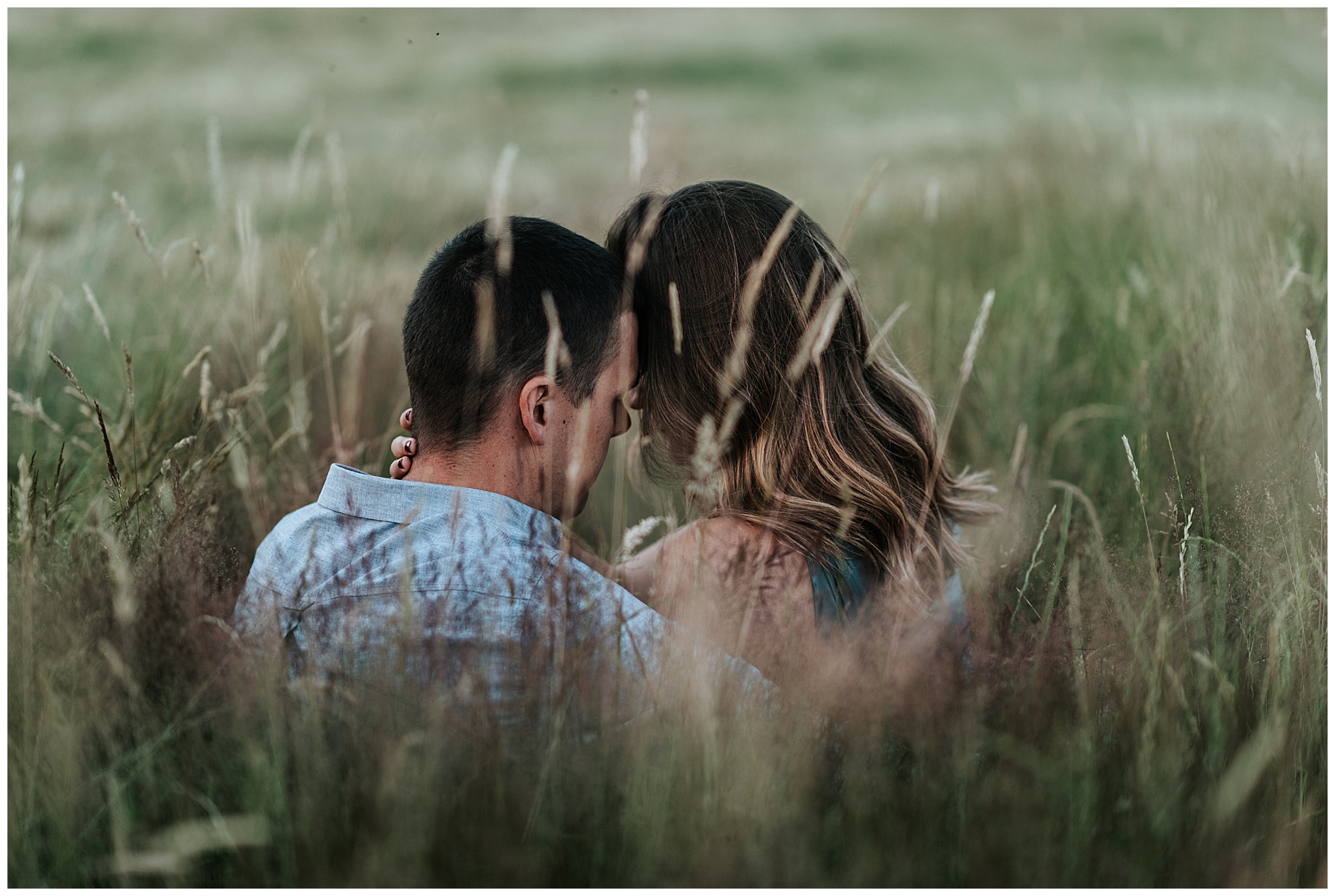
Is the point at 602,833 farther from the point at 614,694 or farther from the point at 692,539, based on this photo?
→ the point at 692,539

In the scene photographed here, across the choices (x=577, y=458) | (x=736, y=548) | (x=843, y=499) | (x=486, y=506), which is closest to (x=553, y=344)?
(x=577, y=458)

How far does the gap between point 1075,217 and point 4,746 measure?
9.88 ft

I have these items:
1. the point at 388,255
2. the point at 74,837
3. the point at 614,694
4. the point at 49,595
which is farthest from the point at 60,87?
the point at 614,694

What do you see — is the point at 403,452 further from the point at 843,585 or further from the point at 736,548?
the point at 843,585

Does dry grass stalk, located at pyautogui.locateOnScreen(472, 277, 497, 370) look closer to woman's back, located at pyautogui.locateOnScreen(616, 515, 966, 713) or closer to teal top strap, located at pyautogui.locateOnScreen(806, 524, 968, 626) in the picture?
woman's back, located at pyautogui.locateOnScreen(616, 515, 966, 713)

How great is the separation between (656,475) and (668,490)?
0.09 metres

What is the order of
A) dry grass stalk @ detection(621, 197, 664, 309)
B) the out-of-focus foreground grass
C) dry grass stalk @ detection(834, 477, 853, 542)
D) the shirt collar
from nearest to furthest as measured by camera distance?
the out-of-focus foreground grass → the shirt collar → dry grass stalk @ detection(621, 197, 664, 309) → dry grass stalk @ detection(834, 477, 853, 542)

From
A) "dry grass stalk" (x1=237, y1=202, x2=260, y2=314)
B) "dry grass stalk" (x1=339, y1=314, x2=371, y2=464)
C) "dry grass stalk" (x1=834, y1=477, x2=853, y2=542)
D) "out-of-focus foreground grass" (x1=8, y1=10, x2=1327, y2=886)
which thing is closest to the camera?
"out-of-focus foreground grass" (x1=8, y1=10, x2=1327, y2=886)

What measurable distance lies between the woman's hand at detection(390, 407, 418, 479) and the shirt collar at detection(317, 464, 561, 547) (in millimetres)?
207

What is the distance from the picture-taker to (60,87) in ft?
11.2

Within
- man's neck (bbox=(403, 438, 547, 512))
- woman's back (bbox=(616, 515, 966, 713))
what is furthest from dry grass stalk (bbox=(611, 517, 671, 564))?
man's neck (bbox=(403, 438, 547, 512))

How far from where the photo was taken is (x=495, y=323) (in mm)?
1477

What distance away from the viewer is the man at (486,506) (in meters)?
1.24

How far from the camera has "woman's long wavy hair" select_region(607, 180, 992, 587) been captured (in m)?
1.67
